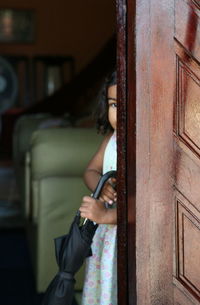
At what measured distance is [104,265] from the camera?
7.17 feet

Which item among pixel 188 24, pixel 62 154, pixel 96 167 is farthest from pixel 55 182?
pixel 188 24

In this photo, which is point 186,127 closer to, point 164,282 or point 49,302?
point 164,282

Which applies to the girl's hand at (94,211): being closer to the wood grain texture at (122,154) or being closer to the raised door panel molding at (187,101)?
Answer: the wood grain texture at (122,154)

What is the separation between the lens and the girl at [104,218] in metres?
2.02

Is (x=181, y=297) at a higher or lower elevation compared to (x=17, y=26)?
higher

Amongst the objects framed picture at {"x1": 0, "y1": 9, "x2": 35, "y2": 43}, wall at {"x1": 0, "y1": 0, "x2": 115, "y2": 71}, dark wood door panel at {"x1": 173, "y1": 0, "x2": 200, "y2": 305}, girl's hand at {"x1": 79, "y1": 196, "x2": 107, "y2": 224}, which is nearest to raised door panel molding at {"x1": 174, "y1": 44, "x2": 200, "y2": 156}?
dark wood door panel at {"x1": 173, "y1": 0, "x2": 200, "y2": 305}

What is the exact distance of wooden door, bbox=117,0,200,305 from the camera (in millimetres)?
1544

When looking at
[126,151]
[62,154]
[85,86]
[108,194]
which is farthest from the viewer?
[85,86]

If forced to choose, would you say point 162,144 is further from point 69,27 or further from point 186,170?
point 69,27

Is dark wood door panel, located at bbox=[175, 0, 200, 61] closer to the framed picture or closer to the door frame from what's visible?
the door frame

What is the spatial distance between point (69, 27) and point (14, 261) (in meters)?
8.08

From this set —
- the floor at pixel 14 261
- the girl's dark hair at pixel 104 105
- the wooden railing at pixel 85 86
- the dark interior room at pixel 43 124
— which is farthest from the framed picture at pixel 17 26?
the girl's dark hair at pixel 104 105

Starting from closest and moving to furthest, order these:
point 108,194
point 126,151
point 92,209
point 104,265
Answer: point 126,151, point 92,209, point 108,194, point 104,265

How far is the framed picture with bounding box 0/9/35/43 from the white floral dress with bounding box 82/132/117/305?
30.9 ft
